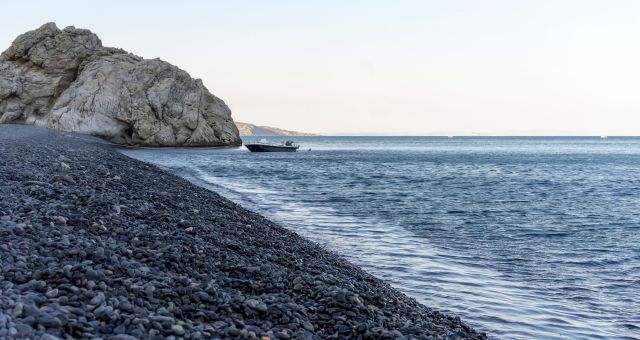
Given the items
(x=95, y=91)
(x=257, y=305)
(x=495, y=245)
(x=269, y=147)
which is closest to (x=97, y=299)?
(x=257, y=305)

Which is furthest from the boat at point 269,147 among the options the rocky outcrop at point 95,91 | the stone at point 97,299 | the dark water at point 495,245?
the stone at point 97,299

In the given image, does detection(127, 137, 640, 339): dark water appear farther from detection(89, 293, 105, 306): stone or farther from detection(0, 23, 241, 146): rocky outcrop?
detection(0, 23, 241, 146): rocky outcrop

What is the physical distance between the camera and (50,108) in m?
105

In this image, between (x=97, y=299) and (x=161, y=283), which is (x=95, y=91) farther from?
(x=97, y=299)

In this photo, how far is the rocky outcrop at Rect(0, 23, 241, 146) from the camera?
9988 cm

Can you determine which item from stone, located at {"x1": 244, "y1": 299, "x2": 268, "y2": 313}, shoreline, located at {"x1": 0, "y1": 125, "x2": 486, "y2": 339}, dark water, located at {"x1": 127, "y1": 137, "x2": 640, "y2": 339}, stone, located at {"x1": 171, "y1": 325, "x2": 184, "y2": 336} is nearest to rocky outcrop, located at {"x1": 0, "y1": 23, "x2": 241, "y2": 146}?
dark water, located at {"x1": 127, "y1": 137, "x2": 640, "y2": 339}

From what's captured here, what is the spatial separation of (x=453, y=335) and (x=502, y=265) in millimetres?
7658

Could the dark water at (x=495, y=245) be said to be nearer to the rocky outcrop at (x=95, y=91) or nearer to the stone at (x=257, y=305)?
the stone at (x=257, y=305)

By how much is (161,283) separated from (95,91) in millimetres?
102117

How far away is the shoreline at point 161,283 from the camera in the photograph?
5922 mm

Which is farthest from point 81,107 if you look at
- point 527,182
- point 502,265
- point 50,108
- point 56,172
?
point 502,265

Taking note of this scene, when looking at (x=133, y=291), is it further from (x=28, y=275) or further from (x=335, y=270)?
(x=335, y=270)

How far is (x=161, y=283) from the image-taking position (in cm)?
732

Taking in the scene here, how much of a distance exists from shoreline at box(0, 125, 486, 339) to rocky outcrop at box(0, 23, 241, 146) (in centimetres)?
9262
